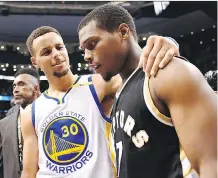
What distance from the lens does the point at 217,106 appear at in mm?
1313

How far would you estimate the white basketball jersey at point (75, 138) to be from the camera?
2271 mm

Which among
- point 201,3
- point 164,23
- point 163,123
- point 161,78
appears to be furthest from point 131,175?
point 164,23

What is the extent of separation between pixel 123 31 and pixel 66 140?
32.9 inches

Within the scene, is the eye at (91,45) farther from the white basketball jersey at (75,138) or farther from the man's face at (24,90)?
the man's face at (24,90)

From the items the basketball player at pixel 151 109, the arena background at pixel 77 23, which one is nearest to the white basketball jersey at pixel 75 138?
the basketball player at pixel 151 109

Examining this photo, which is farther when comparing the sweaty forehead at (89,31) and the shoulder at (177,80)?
the sweaty forehead at (89,31)

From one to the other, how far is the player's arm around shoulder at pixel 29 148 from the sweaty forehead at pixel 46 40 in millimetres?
386

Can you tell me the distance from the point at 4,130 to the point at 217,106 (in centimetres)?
249

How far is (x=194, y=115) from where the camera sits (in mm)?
1301

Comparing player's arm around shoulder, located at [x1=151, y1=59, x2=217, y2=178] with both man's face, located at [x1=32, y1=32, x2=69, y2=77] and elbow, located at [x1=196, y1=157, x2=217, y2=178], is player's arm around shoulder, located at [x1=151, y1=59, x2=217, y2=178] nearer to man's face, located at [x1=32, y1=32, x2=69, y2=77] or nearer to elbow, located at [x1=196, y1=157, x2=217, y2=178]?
elbow, located at [x1=196, y1=157, x2=217, y2=178]

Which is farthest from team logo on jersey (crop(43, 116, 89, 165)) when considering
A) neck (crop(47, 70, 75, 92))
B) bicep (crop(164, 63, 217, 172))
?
bicep (crop(164, 63, 217, 172))

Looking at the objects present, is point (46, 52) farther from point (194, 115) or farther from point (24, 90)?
point (194, 115)

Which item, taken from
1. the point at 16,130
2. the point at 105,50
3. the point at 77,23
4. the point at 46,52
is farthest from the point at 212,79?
the point at 77,23

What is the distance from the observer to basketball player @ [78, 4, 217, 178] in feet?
4.26
